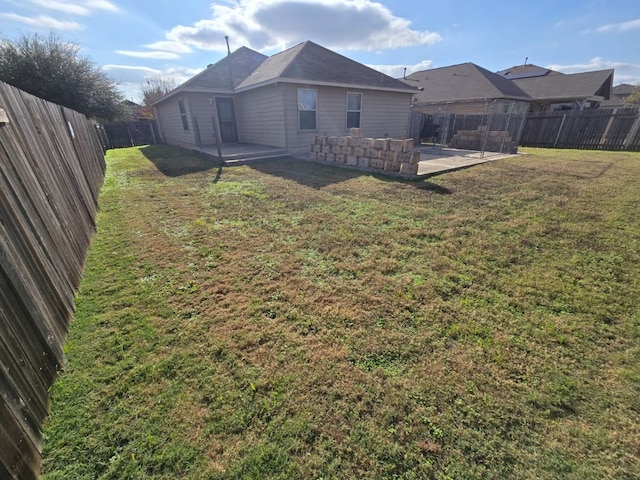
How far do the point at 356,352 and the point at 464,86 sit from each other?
865 inches

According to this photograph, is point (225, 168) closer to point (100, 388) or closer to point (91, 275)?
point (91, 275)

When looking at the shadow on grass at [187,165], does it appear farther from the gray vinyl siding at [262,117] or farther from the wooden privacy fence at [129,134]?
the wooden privacy fence at [129,134]

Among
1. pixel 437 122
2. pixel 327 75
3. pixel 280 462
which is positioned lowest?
pixel 280 462

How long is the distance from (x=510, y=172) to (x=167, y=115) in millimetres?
17415

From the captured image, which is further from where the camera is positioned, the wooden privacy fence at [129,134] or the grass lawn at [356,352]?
the wooden privacy fence at [129,134]

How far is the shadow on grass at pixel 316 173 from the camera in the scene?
261 inches

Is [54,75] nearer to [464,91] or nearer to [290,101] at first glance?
[290,101]

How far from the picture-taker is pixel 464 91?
18.2m

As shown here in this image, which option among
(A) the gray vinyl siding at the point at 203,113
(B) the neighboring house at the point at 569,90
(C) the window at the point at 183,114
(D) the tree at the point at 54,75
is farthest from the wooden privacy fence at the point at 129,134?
(B) the neighboring house at the point at 569,90

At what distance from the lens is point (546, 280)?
290cm

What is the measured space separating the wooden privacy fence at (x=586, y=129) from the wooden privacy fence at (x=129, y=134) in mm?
23204

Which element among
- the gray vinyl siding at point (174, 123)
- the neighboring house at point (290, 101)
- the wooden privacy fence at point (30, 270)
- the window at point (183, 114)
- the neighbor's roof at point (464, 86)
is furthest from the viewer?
the neighbor's roof at point (464, 86)

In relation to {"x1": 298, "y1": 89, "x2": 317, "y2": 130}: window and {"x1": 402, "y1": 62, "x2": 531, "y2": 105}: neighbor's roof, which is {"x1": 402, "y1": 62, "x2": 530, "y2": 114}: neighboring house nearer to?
{"x1": 402, "y1": 62, "x2": 531, "y2": 105}: neighbor's roof

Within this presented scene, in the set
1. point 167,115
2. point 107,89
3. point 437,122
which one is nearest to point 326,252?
point 437,122
